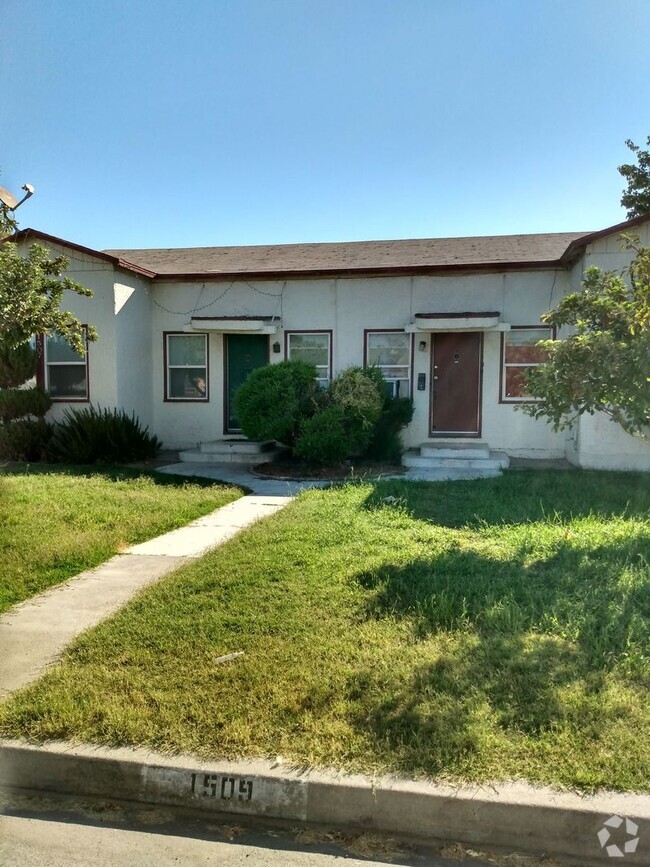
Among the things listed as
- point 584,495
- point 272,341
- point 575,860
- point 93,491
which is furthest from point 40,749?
point 272,341

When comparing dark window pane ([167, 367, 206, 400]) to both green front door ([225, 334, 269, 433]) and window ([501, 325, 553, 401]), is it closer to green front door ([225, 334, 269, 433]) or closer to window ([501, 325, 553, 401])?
green front door ([225, 334, 269, 433])

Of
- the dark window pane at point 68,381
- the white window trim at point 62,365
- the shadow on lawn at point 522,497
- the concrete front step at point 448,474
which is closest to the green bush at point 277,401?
the concrete front step at point 448,474

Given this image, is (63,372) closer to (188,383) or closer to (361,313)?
(188,383)

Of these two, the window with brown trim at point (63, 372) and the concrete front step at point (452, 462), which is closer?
the concrete front step at point (452, 462)

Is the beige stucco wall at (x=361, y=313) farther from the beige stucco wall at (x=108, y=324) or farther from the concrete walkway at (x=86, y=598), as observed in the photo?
the concrete walkway at (x=86, y=598)

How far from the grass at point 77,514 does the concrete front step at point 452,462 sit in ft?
11.7

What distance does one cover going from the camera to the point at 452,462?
10.9 meters

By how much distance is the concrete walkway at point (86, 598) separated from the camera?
382cm

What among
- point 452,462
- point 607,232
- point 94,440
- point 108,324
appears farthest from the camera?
point 108,324

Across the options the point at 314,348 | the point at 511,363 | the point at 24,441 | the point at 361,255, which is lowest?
the point at 24,441

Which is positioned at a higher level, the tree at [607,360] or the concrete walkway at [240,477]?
the tree at [607,360]

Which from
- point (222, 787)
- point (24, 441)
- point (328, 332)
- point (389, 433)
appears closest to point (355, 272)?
point (328, 332)

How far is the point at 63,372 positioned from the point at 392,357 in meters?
6.52

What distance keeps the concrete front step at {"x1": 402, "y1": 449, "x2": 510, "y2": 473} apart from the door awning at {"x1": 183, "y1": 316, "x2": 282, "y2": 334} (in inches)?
150
